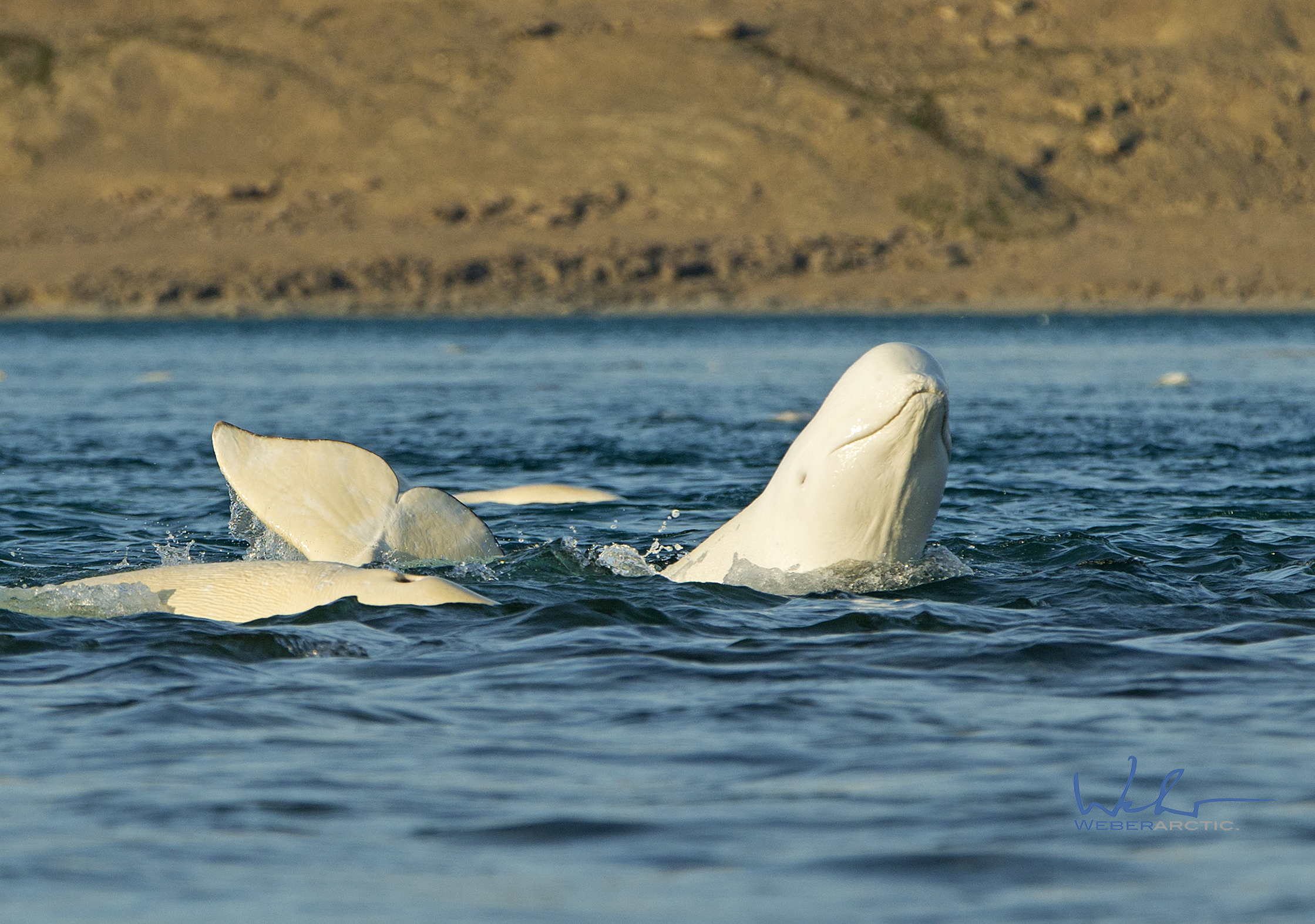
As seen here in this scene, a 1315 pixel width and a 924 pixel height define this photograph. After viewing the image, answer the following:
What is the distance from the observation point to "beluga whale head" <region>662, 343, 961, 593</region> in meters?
8.01

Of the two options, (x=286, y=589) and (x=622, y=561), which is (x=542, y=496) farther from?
(x=286, y=589)

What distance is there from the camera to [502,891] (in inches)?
195

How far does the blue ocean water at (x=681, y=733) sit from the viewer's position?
16.4 ft

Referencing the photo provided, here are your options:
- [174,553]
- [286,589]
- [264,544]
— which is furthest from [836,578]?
[174,553]

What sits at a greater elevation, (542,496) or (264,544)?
(264,544)

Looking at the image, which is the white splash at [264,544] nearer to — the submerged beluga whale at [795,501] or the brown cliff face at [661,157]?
the submerged beluga whale at [795,501]

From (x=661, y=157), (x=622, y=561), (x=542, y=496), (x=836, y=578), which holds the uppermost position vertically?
(x=661, y=157)

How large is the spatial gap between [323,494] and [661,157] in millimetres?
99890

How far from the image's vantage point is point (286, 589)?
884cm

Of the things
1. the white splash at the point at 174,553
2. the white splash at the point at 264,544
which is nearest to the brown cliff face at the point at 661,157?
the white splash at the point at 174,553

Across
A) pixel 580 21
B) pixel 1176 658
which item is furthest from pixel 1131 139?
pixel 1176 658

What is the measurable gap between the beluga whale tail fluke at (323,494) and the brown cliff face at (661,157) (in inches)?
3308

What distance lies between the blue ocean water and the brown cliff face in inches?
3234

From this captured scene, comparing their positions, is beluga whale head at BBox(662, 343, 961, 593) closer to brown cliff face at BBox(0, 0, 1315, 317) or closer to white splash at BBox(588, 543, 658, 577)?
white splash at BBox(588, 543, 658, 577)
